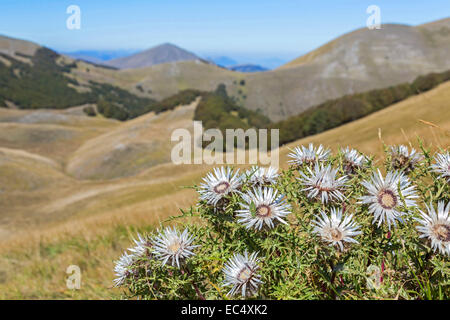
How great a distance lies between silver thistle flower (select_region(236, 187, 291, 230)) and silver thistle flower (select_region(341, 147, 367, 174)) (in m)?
0.65

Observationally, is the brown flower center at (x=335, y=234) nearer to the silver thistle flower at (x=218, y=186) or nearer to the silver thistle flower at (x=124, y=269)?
the silver thistle flower at (x=218, y=186)

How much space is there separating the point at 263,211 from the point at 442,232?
2.82ft

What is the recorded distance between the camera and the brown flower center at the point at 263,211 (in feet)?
5.66

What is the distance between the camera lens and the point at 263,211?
173cm

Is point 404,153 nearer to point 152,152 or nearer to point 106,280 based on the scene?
point 106,280

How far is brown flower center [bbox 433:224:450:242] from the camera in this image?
1.55 metres

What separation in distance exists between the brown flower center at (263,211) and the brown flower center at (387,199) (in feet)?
1.88

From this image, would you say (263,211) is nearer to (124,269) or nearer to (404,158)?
(124,269)

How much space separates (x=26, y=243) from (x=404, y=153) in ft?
40.1

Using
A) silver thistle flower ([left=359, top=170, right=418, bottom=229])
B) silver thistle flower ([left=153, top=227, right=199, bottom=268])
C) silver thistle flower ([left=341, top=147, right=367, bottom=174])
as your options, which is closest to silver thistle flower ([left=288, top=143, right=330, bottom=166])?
silver thistle flower ([left=341, top=147, right=367, bottom=174])

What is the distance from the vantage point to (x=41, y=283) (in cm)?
619

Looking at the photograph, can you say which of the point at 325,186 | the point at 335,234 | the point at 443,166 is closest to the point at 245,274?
the point at 335,234

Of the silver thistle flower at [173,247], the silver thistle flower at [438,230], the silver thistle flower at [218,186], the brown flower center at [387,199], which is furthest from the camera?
the silver thistle flower at [218,186]

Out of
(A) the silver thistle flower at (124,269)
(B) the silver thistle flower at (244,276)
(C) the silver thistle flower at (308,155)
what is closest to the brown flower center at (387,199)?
(C) the silver thistle flower at (308,155)
